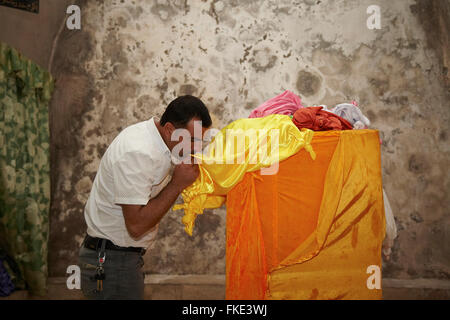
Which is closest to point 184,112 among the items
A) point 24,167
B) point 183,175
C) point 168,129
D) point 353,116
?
point 168,129

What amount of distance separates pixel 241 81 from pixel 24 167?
1.85m

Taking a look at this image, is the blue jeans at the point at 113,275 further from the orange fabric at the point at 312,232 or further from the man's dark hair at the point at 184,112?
the man's dark hair at the point at 184,112

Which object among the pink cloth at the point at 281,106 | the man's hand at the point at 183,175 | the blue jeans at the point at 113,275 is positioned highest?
the pink cloth at the point at 281,106

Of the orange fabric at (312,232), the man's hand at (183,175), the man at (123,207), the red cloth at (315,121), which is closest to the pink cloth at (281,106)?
the red cloth at (315,121)

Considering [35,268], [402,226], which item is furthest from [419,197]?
[35,268]

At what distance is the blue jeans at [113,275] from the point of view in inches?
59.6

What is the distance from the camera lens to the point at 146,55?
120 inches

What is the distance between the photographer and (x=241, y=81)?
304 centimetres

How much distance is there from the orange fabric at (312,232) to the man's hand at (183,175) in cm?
30

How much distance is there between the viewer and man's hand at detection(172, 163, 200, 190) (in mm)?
1515

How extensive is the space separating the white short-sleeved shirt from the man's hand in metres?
0.07
